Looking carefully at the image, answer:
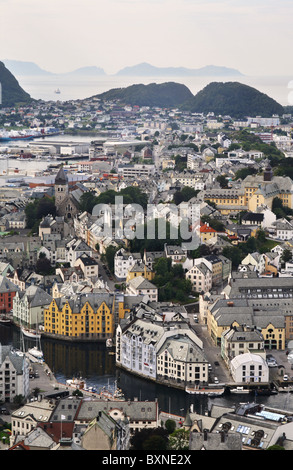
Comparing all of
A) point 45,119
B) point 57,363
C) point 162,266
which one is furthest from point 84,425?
point 45,119

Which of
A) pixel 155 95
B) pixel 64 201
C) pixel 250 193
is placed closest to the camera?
pixel 250 193

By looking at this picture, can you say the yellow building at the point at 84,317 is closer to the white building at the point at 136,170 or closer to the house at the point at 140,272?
the house at the point at 140,272

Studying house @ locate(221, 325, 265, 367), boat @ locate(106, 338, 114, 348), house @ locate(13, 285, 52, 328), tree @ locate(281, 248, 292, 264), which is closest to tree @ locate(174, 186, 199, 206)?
tree @ locate(281, 248, 292, 264)

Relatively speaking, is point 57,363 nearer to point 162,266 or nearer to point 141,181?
point 162,266

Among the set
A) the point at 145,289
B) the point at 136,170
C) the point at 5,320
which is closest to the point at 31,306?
the point at 5,320

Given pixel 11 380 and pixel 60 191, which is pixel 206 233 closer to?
pixel 60 191
